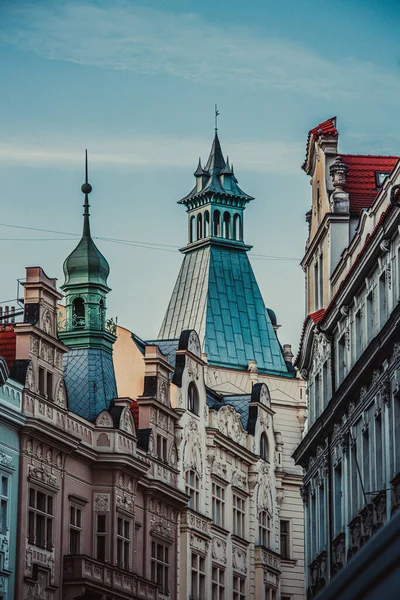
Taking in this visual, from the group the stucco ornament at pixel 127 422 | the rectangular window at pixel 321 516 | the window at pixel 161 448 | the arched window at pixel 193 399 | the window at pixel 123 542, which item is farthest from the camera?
the arched window at pixel 193 399

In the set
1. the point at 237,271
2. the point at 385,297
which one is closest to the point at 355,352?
the point at 385,297

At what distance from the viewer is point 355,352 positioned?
3572 centimetres

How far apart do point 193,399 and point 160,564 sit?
884 cm

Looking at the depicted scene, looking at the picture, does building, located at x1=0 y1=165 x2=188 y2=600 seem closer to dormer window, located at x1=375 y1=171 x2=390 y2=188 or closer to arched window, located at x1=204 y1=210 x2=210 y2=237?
dormer window, located at x1=375 y1=171 x2=390 y2=188

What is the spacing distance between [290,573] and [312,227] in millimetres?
29594

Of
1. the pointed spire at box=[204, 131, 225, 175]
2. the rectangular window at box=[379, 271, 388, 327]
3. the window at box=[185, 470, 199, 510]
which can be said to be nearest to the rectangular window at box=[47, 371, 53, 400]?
the window at box=[185, 470, 199, 510]

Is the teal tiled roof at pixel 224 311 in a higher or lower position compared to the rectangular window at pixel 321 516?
higher

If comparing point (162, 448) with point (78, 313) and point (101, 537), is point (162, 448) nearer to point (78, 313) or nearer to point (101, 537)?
point (78, 313)

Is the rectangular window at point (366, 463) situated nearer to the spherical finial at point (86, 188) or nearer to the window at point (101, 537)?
the window at point (101, 537)

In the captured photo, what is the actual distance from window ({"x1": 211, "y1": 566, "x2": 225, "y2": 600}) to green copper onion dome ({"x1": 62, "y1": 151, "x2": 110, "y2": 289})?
14.6 m

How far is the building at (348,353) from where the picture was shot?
30.2 meters

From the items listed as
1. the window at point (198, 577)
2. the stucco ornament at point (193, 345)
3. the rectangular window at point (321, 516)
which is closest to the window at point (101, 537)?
the window at point (198, 577)

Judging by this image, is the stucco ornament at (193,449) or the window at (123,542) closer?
the window at (123,542)

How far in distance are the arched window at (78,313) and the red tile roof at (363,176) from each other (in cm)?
1510
